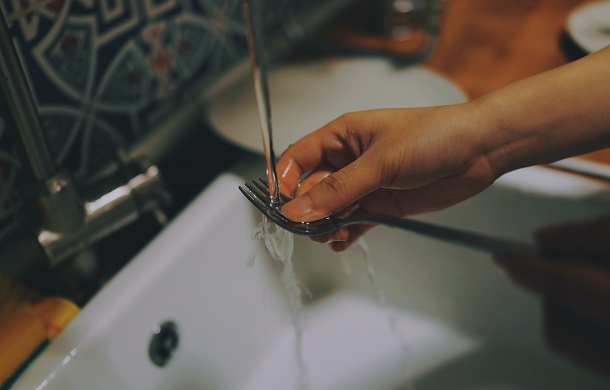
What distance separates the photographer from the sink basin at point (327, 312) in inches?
20.2

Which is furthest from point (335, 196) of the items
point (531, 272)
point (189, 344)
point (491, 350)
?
point (491, 350)

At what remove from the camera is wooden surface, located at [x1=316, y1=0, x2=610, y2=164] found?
75cm

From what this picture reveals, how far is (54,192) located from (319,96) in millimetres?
371

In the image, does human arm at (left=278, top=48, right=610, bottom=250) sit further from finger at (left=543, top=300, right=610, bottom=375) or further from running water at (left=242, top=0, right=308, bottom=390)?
finger at (left=543, top=300, right=610, bottom=375)

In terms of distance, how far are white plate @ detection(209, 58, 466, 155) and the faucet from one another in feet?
0.48

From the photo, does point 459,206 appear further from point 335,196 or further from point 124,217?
point 124,217

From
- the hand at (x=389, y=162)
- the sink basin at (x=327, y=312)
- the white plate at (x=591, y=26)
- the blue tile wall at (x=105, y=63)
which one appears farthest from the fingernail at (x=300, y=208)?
the white plate at (x=591, y=26)

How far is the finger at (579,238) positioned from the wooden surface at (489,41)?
0.35 metres

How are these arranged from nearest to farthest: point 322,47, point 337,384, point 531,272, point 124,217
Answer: point 531,272, point 124,217, point 337,384, point 322,47

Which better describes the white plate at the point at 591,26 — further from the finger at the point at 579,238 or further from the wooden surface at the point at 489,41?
the finger at the point at 579,238

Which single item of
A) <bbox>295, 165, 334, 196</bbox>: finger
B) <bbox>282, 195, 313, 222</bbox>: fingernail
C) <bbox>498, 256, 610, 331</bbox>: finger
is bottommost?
<bbox>498, 256, 610, 331</bbox>: finger

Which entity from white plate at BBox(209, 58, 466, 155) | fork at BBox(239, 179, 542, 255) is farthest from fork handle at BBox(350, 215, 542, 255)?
white plate at BBox(209, 58, 466, 155)

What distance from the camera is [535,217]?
0.58 m

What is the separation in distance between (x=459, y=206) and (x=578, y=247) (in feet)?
0.80
